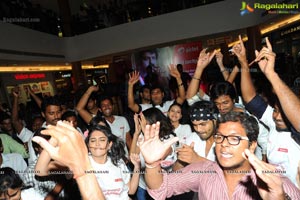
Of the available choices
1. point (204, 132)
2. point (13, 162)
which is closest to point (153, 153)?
point (204, 132)

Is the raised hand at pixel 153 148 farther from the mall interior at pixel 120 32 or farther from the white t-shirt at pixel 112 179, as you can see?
the mall interior at pixel 120 32

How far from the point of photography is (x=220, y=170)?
4.89 ft

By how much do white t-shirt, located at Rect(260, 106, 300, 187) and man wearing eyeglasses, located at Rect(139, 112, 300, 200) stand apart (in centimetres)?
42

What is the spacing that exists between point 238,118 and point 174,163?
96 centimetres

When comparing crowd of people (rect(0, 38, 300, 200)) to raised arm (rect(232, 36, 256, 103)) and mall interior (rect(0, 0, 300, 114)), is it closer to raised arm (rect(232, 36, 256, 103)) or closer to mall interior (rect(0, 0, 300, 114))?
raised arm (rect(232, 36, 256, 103))

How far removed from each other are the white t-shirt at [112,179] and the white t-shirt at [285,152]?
1.11 meters

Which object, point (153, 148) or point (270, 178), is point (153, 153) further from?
point (270, 178)

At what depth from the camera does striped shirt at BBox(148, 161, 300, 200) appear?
1348mm

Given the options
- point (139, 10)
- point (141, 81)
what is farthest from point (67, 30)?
point (141, 81)

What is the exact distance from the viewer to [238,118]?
1.50 m

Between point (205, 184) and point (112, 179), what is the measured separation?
778mm

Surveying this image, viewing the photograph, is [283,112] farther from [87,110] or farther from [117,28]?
[117,28]

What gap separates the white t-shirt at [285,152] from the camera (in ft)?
5.54

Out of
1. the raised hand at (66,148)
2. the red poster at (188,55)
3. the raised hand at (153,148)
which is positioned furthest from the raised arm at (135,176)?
the red poster at (188,55)
